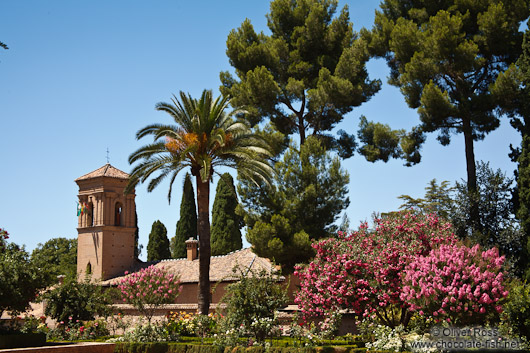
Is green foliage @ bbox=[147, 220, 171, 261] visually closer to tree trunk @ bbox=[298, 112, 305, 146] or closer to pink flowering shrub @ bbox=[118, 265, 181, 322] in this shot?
tree trunk @ bbox=[298, 112, 305, 146]

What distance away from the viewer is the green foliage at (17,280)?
16500 mm

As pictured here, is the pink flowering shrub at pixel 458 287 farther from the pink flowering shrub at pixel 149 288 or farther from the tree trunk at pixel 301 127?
the tree trunk at pixel 301 127

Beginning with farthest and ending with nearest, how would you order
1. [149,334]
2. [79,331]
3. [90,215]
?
[90,215] < [79,331] < [149,334]

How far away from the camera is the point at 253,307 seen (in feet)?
54.3

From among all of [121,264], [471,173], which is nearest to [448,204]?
[471,173]

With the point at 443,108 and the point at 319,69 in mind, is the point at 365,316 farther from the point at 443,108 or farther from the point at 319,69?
the point at 319,69

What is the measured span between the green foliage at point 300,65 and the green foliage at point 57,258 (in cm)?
1254

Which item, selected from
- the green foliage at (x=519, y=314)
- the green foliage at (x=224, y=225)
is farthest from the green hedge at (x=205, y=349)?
the green foliage at (x=224, y=225)

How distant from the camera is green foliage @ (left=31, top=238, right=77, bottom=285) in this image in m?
17.5

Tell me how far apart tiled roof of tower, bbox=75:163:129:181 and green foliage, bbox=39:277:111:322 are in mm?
15435

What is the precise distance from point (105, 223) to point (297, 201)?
15.8 meters

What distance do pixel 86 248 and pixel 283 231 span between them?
55.6ft

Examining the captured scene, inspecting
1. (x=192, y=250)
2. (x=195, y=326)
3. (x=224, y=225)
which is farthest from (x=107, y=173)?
(x=195, y=326)

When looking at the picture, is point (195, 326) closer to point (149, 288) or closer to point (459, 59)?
point (149, 288)
